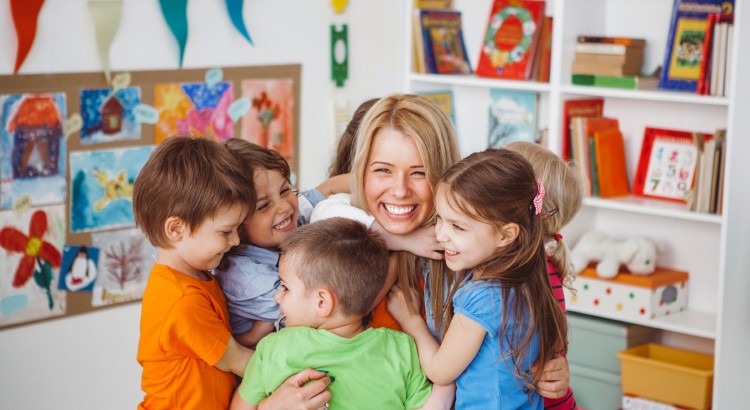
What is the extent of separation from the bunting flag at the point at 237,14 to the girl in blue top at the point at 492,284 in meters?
2.19

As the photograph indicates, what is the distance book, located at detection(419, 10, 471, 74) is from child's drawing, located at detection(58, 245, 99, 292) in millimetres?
1811

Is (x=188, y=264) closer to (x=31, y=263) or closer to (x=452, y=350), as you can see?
(x=452, y=350)

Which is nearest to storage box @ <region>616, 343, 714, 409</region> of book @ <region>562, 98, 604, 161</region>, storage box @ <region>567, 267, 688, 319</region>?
storage box @ <region>567, 267, 688, 319</region>

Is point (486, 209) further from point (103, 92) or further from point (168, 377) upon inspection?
point (103, 92)

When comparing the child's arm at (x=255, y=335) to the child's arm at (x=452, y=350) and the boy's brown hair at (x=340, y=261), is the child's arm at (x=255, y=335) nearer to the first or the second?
the boy's brown hair at (x=340, y=261)

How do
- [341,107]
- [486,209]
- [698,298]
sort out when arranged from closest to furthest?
[486,209] → [698,298] → [341,107]

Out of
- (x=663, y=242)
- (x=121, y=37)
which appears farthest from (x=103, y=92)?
(x=663, y=242)

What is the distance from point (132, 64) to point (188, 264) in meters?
1.77

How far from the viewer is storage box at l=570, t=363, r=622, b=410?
3.90 meters

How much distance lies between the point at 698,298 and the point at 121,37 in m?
2.49

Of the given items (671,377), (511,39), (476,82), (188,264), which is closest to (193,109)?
(476,82)

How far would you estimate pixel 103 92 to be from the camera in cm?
336

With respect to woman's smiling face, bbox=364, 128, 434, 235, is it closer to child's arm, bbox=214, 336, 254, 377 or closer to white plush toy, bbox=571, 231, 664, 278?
child's arm, bbox=214, 336, 254, 377

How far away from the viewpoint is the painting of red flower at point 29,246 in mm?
3127
